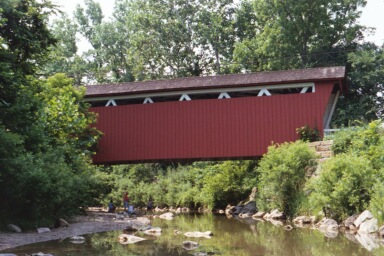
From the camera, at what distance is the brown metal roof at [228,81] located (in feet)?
61.5

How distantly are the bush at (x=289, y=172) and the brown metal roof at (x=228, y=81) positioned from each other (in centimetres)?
329

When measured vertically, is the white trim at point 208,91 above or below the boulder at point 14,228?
above

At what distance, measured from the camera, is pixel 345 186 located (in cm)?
1305

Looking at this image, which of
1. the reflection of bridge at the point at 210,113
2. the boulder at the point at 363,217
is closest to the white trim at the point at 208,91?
the reflection of bridge at the point at 210,113

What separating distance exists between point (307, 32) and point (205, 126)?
14941 millimetres

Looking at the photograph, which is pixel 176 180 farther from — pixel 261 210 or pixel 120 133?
pixel 261 210

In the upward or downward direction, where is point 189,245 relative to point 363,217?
downward

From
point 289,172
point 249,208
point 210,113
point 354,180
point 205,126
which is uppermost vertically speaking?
point 210,113

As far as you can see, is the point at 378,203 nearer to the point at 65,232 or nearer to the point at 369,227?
the point at 369,227

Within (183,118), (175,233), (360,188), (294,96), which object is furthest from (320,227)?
(183,118)

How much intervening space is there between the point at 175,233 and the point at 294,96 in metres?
8.84

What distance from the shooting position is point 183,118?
2044 cm

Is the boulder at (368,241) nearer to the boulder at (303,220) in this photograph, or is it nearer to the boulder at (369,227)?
the boulder at (369,227)

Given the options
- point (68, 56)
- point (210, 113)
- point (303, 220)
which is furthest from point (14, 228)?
point (68, 56)
